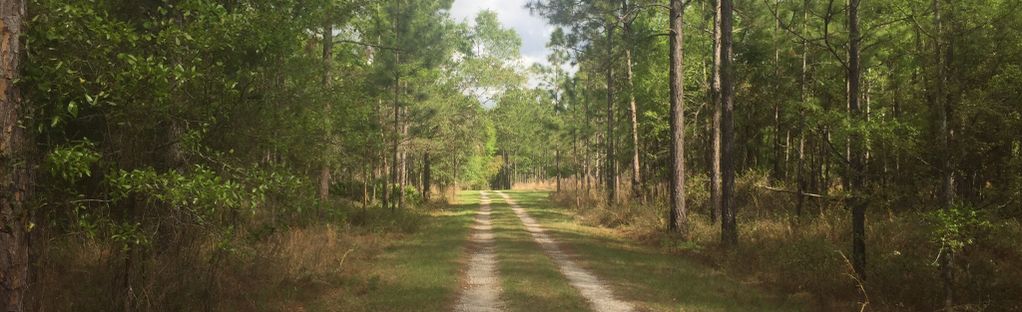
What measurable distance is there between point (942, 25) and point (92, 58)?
10.7 meters

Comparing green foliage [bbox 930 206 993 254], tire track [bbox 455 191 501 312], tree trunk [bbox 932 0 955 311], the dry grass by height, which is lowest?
tire track [bbox 455 191 501 312]

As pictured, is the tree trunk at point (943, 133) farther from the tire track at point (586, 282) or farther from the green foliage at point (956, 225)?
the tire track at point (586, 282)

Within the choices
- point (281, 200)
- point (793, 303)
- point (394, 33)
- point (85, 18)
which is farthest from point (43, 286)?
point (394, 33)

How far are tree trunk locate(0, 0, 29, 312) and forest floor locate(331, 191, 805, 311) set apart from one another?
178 inches

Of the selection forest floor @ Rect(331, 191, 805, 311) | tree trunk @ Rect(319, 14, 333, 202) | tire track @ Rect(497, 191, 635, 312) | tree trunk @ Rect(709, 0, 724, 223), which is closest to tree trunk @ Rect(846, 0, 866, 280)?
forest floor @ Rect(331, 191, 805, 311)

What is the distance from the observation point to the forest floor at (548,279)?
9.08 m

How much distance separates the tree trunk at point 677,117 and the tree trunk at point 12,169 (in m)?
14.8

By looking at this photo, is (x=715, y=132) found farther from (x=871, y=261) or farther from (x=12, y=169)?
(x=12, y=169)

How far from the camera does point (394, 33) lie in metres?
21.7

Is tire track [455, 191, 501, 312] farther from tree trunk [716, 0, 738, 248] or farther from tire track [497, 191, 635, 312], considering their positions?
tree trunk [716, 0, 738, 248]

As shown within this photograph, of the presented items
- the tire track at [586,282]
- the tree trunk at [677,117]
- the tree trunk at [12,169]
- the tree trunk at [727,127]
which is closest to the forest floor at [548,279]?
the tire track at [586,282]

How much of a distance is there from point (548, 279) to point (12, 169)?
26.9 feet

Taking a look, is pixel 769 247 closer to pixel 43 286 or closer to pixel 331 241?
pixel 331 241

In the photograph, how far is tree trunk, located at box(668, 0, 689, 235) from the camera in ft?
55.4
